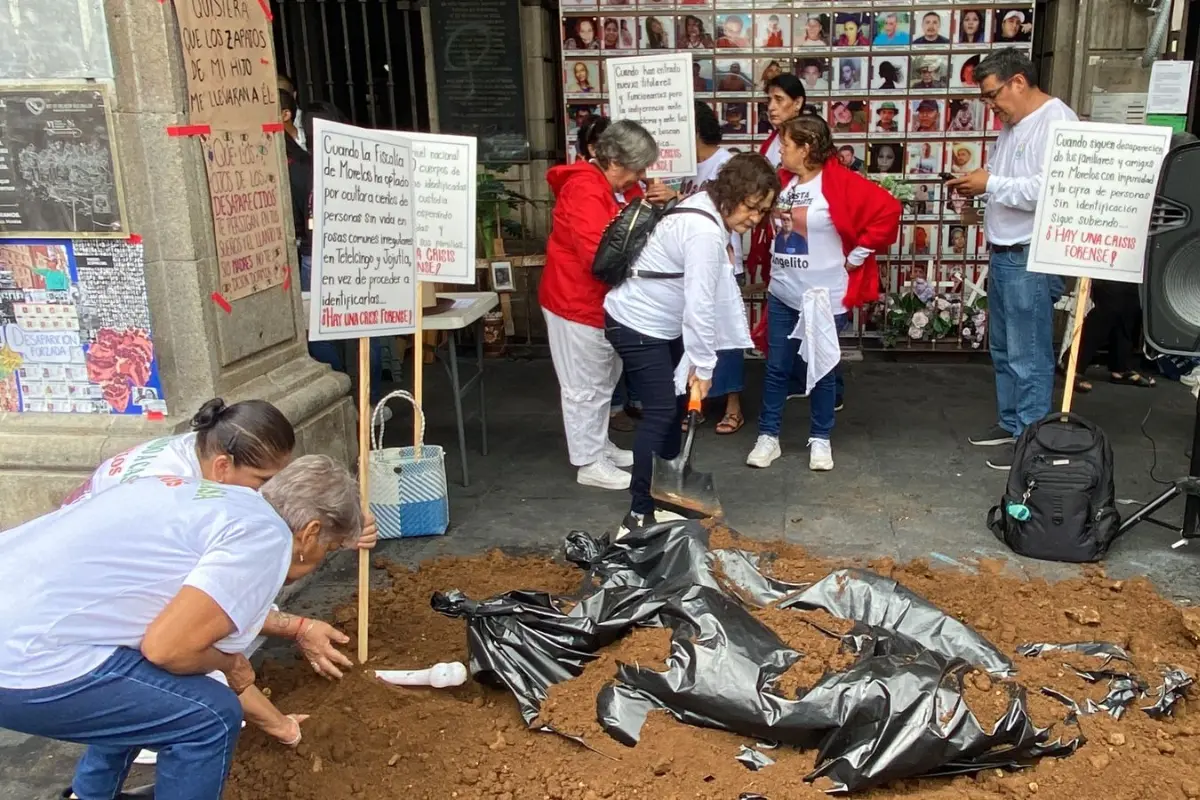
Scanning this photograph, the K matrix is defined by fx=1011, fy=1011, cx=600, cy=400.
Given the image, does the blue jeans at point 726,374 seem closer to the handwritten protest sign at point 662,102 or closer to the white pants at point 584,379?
the white pants at point 584,379

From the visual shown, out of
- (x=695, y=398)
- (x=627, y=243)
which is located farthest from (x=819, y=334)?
(x=627, y=243)

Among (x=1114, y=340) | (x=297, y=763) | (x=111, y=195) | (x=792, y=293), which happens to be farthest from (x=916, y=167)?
(x=297, y=763)

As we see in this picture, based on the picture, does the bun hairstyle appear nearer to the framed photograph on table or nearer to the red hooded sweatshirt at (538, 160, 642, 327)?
the red hooded sweatshirt at (538, 160, 642, 327)

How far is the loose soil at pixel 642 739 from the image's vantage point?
8.14ft

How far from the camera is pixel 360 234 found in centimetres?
312

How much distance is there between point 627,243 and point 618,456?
1.40m

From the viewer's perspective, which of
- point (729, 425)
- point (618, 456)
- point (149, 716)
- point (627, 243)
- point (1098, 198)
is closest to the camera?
point (149, 716)

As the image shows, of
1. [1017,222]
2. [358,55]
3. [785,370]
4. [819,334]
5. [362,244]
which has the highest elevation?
[358,55]

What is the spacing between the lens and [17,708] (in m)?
2.05

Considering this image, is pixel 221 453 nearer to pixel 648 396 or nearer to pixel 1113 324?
pixel 648 396

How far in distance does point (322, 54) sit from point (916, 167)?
4.20m

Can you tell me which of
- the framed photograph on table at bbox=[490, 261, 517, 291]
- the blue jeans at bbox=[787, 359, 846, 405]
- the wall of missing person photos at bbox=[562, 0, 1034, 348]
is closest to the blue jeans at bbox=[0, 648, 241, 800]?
the blue jeans at bbox=[787, 359, 846, 405]

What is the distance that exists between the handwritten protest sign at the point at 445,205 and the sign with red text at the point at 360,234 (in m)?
0.89

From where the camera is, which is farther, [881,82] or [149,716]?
[881,82]
